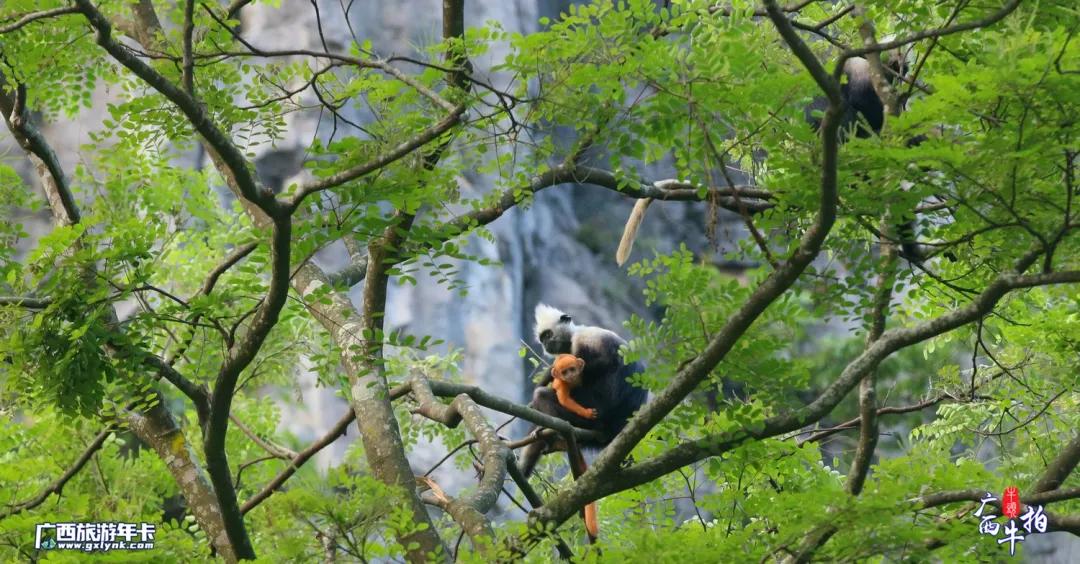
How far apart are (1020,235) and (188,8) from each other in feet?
6.84

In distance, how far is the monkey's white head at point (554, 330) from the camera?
561 cm

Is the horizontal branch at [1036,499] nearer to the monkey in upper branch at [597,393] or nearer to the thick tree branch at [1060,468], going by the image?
the thick tree branch at [1060,468]

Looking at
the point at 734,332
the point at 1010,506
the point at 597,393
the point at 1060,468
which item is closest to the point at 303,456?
the point at 597,393

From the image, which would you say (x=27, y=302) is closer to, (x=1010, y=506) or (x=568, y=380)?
(x=568, y=380)

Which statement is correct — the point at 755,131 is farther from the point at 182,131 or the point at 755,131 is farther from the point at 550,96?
the point at 182,131

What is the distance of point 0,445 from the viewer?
4.45 meters

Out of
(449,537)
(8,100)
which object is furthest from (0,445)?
(449,537)

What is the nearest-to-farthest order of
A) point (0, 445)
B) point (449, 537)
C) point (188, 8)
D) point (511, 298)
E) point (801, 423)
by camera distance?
point (188, 8) < point (801, 423) < point (0, 445) < point (449, 537) < point (511, 298)

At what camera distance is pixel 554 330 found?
18.5 ft

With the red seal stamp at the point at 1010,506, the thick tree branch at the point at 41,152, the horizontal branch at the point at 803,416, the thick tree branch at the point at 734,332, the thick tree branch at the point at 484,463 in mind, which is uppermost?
the thick tree branch at the point at 41,152

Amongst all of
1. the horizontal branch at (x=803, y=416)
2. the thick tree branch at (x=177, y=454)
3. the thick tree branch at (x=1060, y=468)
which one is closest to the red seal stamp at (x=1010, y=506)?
the thick tree branch at (x=1060, y=468)

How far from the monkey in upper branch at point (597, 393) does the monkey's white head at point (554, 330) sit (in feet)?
0.37

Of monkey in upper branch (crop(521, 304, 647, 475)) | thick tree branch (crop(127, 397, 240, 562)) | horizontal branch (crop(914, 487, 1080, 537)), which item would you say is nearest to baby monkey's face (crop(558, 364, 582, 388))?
monkey in upper branch (crop(521, 304, 647, 475))

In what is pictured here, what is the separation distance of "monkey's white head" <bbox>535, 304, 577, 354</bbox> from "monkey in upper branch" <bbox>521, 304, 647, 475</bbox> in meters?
0.11
